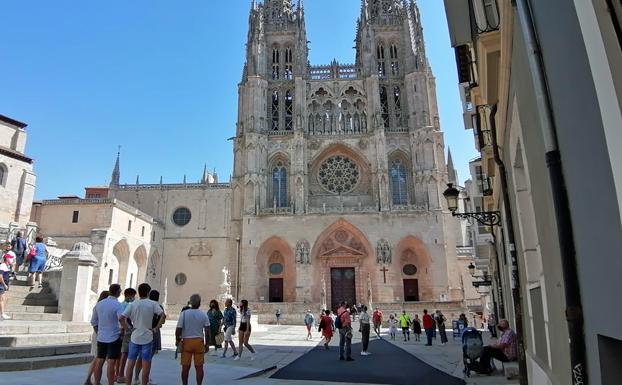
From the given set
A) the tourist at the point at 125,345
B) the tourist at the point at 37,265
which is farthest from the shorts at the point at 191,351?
the tourist at the point at 37,265

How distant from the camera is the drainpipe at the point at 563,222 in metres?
2.27

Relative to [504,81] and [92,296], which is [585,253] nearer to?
[504,81]

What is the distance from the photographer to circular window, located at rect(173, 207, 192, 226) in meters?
37.3

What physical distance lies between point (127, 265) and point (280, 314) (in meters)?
12.7

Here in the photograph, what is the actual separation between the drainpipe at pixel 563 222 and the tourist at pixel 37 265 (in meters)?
12.1

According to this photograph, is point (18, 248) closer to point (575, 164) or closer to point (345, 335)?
point (345, 335)

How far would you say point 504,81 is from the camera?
15.6 feet

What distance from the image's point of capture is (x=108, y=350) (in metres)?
5.45

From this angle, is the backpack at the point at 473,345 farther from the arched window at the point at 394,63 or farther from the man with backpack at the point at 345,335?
the arched window at the point at 394,63

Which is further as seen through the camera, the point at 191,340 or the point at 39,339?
the point at 39,339

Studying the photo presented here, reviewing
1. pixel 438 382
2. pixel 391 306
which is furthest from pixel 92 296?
pixel 391 306

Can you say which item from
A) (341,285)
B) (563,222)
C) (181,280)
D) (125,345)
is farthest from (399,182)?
(563,222)

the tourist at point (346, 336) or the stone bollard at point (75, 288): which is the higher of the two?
the stone bollard at point (75, 288)

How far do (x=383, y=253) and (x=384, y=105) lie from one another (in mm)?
13421
